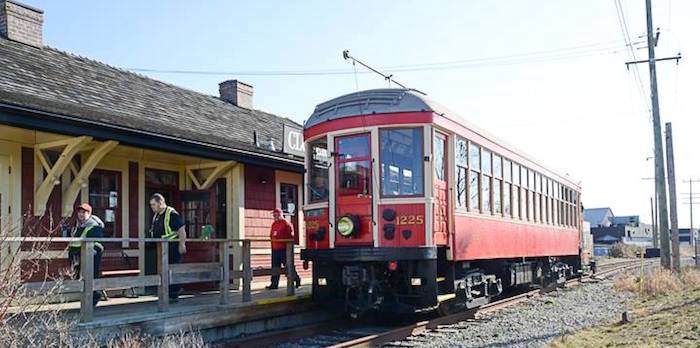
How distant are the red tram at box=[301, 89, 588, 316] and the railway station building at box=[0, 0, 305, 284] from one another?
6.97ft

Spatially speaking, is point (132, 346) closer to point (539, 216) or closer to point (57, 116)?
point (57, 116)

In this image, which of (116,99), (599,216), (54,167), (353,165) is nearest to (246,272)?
(353,165)

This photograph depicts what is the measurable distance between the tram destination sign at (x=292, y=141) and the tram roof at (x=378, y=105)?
3.24 meters

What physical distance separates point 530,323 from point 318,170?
3.95 meters

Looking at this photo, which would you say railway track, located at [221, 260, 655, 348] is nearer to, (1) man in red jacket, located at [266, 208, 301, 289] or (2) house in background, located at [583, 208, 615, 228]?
(1) man in red jacket, located at [266, 208, 301, 289]

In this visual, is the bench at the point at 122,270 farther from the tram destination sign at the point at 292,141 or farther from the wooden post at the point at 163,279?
the tram destination sign at the point at 292,141

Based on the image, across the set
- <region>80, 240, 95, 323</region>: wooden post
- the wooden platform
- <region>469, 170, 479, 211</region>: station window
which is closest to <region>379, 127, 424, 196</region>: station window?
<region>469, 170, 479, 211</region>: station window

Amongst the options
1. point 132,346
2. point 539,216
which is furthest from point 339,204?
point 539,216

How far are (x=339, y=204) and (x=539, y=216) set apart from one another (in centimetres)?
641

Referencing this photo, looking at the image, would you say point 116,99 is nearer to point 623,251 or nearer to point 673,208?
point 673,208

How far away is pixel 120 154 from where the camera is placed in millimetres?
11492

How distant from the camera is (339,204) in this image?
10.1m

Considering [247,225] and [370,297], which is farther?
[247,225]

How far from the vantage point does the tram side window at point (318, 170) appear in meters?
10.5
